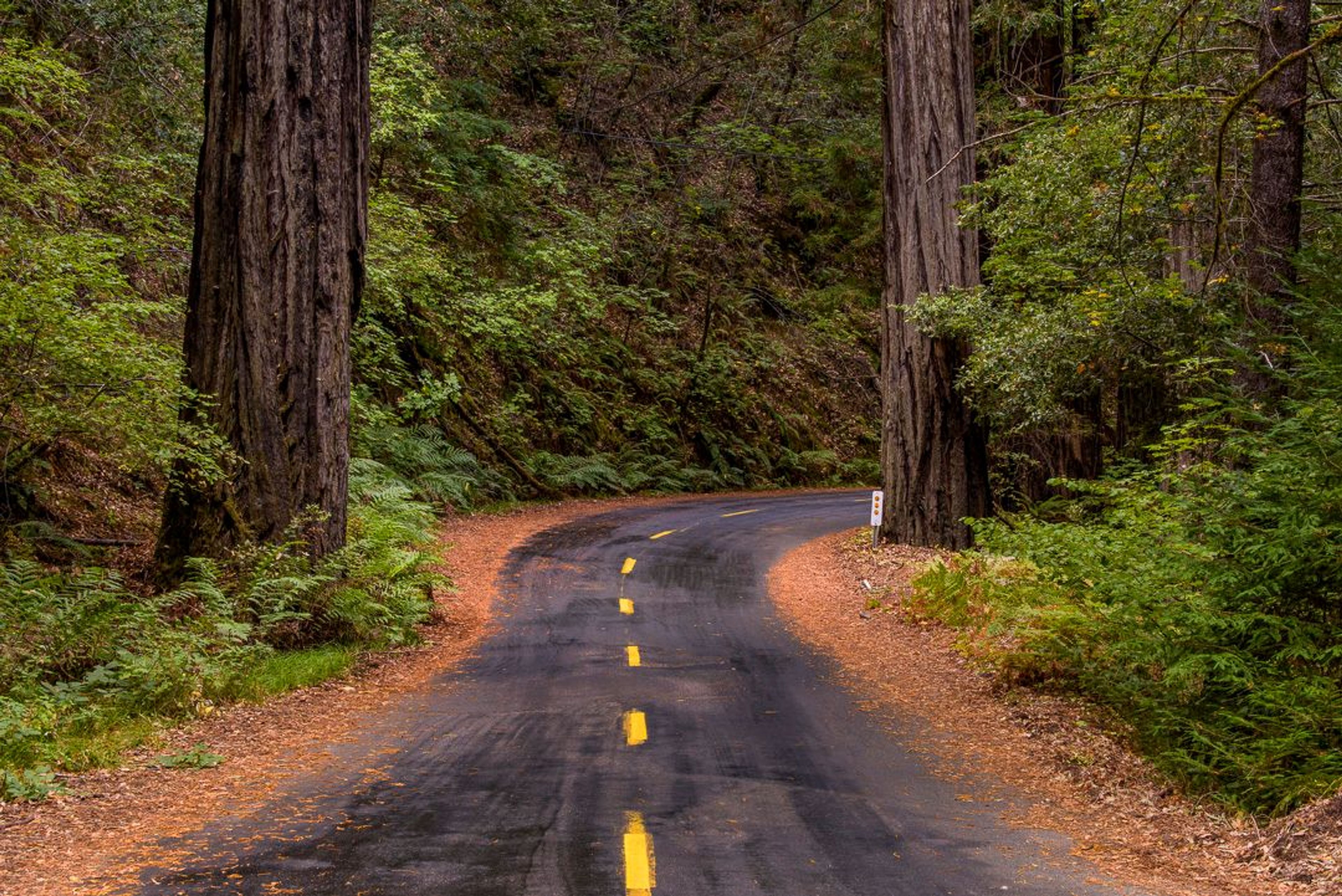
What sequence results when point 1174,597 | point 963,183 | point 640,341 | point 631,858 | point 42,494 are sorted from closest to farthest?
point 631,858, point 1174,597, point 42,494, point 963,183, point 640,341

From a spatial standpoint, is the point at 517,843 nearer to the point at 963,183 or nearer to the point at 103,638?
the point at 103,638

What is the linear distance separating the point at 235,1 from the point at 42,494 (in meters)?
6.27

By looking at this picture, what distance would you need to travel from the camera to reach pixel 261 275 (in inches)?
443

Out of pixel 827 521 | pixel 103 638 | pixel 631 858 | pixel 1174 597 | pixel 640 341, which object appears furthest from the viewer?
pixel 640 341

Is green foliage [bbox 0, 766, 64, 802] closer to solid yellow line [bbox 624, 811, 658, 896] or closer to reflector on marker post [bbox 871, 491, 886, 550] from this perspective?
solid yellow line [bbox 624, 811, 658, 896]

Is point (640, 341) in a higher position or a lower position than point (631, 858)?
higher

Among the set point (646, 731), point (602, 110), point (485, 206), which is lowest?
point (646, 731)

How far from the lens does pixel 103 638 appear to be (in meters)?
9.36

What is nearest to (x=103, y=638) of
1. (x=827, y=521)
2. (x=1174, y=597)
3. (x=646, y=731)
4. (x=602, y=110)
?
(x=646, y=731)

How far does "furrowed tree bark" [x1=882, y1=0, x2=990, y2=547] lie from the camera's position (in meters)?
18.6

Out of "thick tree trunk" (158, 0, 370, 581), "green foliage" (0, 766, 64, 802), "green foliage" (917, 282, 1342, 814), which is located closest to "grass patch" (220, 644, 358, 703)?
"thick tree trunk" (158, 0, 370, 581)

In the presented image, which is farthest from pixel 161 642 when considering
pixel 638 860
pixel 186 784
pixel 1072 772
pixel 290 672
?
pixel 1072 772

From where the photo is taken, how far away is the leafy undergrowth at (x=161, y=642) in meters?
7.78

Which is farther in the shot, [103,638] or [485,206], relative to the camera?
[485,206]
